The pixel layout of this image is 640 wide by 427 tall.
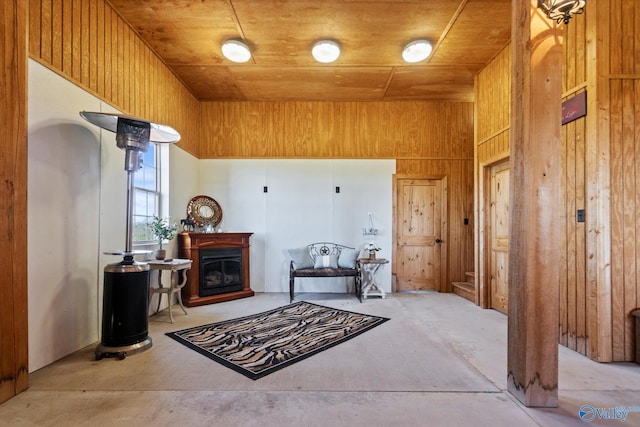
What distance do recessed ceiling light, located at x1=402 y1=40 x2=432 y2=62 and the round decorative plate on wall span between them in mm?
3662

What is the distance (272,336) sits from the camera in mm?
3008

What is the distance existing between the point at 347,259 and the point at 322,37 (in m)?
3.16

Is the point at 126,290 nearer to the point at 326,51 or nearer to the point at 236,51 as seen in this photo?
the point at 236,51

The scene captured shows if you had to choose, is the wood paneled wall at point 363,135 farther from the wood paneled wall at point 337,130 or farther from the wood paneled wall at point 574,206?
the wood paneled wall at point 574,206

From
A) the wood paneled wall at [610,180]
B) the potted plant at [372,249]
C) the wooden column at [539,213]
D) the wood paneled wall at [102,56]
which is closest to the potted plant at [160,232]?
the wood paneled wall at [102,56]

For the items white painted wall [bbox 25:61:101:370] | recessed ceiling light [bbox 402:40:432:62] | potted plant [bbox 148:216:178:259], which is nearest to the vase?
potted plant [bbox 148:216:178:259]

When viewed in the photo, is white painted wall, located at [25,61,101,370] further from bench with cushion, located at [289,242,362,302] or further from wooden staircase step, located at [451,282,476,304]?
wooden staircase step, located at [451,282,476,304]

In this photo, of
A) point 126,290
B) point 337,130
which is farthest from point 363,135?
point 126,290

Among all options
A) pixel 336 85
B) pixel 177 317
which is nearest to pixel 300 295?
pixel 177 317

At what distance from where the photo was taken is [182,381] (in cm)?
214

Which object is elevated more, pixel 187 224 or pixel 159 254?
pixel 187 224

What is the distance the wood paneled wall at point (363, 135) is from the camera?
17.2ft

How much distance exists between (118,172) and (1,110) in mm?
1240

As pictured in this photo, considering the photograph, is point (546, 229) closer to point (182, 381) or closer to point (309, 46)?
point (182, 381)
